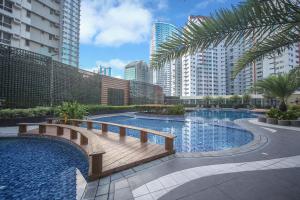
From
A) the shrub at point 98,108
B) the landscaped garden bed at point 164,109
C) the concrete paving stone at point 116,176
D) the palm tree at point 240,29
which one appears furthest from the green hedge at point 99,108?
the palm tree at point 240,29

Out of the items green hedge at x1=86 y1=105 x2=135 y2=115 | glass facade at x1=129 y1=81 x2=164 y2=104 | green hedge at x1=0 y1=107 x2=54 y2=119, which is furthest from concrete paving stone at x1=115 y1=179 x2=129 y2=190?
glass facade at x1=129 y1=81 x2=164 y2=104

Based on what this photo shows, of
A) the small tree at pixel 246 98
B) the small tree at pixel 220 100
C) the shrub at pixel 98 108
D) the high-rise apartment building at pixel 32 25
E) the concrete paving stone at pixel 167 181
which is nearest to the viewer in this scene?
the concrete paving stone at pixel 167 181

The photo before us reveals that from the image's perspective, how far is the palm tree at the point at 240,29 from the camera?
1.62 metres

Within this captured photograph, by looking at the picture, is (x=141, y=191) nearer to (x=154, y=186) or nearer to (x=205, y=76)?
(x=154, y=186)

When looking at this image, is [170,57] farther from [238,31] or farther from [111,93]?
[111,93]

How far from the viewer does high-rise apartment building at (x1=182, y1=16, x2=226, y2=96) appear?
234ft

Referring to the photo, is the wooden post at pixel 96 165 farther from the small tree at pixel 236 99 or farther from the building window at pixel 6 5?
the small tree at pixel 236 99

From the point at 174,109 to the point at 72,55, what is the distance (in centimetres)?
6956

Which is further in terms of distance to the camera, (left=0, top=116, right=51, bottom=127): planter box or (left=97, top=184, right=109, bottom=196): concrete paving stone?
(left=0, top=116, right=51, bottom=127): planter box

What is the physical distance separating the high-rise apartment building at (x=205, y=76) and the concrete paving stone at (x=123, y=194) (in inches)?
2761

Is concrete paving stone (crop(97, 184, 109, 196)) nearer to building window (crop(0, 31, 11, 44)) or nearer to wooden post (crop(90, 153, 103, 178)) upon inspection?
wooden post (crop(90, 153, 103, 178))

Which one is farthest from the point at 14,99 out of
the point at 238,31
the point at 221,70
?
the point at 221,70

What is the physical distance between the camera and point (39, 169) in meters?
4.83

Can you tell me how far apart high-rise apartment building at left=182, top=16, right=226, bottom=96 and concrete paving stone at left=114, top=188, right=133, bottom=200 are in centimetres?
7013
